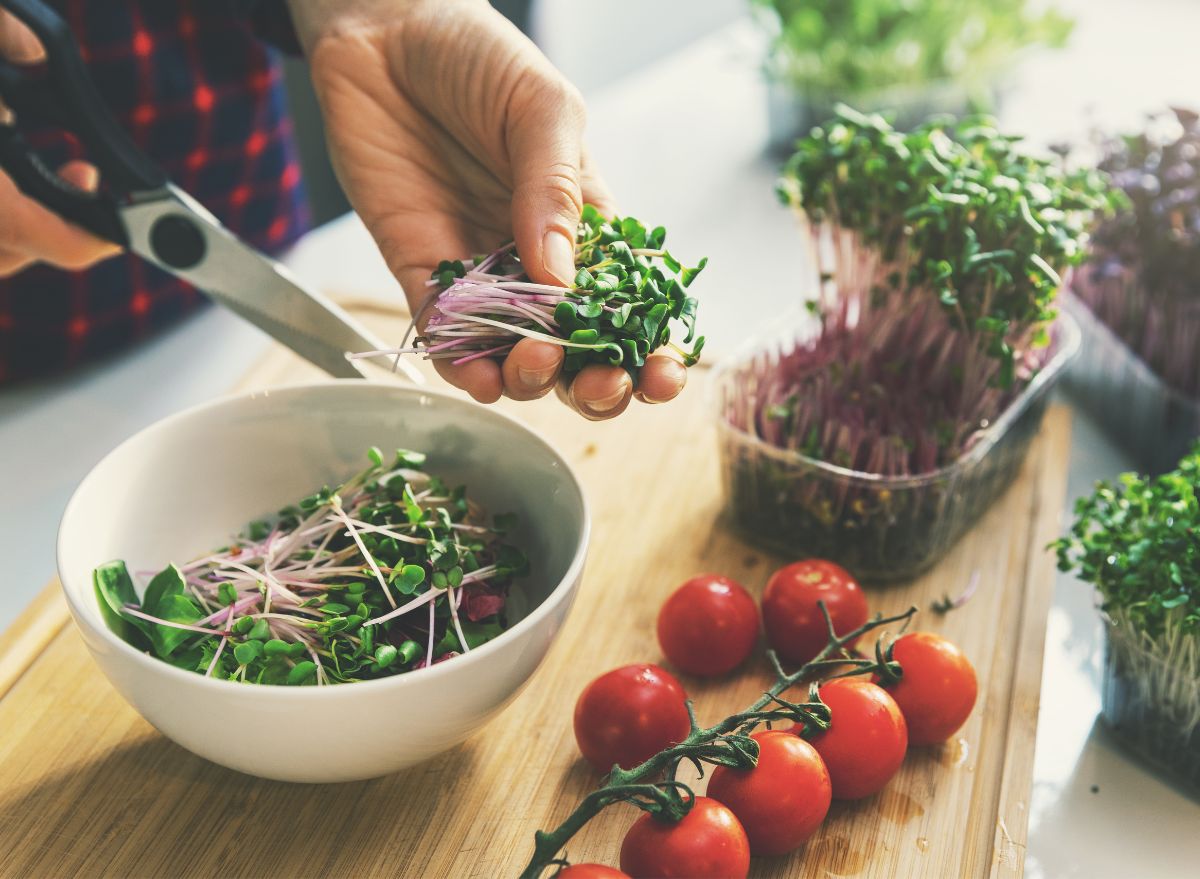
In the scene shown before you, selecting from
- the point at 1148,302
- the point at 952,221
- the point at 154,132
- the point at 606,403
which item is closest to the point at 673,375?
the point at 606,403

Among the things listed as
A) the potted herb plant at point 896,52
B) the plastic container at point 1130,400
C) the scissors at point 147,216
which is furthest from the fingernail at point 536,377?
the potted herb plant at point 896,52

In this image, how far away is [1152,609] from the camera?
1.04 m

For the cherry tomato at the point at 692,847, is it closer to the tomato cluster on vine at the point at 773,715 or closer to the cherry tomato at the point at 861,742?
the tomato cluster on vine at the point at 773,715

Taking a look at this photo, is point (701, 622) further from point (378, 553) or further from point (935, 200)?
point (935, 200)

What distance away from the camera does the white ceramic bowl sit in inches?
34.3

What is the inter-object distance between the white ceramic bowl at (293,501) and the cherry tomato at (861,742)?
0.86 feet

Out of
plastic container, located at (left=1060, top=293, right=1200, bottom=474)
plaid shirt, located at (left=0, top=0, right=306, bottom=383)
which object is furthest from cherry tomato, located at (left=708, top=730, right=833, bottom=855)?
plaid shirt, located at (left=0, top=0, right=306, bottom=383)

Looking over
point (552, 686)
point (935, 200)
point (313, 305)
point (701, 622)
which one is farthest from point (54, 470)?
point (935, 200)

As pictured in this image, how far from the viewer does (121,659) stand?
0.88 m

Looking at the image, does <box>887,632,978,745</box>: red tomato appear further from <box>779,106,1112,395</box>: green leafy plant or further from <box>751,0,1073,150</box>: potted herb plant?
<box>751,0,1073,150</box>: potted herb plant

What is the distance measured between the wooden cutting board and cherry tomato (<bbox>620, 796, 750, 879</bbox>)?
0.07 m

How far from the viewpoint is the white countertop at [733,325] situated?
3.69 feet

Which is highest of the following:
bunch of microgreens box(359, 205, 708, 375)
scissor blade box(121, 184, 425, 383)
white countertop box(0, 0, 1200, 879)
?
bunch of microgreens box(359, 205, 708, 375)

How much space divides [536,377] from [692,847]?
0.41 m
